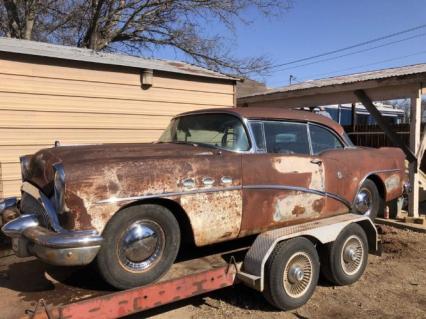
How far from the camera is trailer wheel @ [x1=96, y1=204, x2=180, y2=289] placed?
321 centimetres

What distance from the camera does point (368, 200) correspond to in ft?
18.3

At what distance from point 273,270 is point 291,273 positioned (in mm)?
279

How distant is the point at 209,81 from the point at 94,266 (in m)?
5.27

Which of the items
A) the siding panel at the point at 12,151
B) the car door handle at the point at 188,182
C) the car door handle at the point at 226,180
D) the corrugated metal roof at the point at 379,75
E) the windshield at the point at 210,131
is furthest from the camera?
the corrugated metal roof at the point at 379,75

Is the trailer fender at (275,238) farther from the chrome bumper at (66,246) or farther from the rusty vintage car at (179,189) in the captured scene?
the chrome bumper at (66,246)

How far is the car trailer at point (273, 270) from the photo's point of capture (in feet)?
10.4

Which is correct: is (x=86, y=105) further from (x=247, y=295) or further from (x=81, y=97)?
(x=247, y=295)

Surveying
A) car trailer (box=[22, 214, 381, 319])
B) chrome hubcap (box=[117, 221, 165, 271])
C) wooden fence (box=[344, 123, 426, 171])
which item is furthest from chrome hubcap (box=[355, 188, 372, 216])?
wooden fence (box=[344, 123, 426, 171])

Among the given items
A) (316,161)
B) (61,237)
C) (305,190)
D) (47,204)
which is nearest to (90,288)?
(61,237)

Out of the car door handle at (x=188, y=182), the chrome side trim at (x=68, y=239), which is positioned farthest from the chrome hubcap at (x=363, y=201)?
the chrome side trim at (x=68, y=239)

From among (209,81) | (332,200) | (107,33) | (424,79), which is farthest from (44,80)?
(107,33)

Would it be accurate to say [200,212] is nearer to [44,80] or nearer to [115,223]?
[115,223]

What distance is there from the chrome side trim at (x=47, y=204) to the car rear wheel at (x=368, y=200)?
356cm

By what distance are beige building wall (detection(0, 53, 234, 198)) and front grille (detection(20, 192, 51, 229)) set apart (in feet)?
7.47
